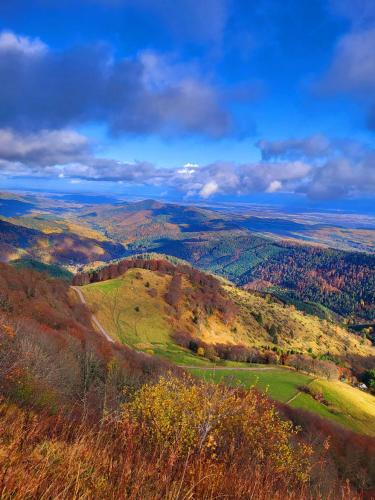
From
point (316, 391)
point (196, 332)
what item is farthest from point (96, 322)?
point (316, 391)

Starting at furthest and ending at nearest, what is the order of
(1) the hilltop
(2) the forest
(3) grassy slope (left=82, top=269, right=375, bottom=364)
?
(1) the hilltop < (3) grassy slope (left=82, top=269, right=375, bottom=364) < (2) the forest

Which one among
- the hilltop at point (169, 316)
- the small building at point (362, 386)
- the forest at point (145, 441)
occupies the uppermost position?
the forest at point (145, 441)

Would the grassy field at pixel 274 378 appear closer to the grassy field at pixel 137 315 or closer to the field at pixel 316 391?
the field at pixel 316 391

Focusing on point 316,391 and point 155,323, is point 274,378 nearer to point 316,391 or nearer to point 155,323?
point 316,391

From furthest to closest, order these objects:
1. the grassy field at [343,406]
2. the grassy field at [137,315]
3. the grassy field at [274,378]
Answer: the grassy field at [137,315], the grassy field at [274,378], the grassy field at [343,406]

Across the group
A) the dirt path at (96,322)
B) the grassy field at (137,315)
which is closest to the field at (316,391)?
the grassy field at (137,315)

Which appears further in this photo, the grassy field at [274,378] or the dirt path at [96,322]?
the dirt path at [96,322]

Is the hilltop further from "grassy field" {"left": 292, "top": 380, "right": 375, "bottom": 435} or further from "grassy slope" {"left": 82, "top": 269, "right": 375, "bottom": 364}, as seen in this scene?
"grassy field" {"left": 292, "top": 380, "right": 375, "bottom": 435}

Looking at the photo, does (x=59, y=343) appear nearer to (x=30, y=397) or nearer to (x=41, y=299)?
(x=30, y=397)

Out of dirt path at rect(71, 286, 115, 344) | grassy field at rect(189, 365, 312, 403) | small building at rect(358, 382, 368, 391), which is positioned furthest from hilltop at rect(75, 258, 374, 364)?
small building at rect(358, 382, 368, 391)

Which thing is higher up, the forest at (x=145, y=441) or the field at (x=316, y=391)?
the forest at (x=145, y=441)

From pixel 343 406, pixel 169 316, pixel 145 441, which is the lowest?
pixel 169 316
